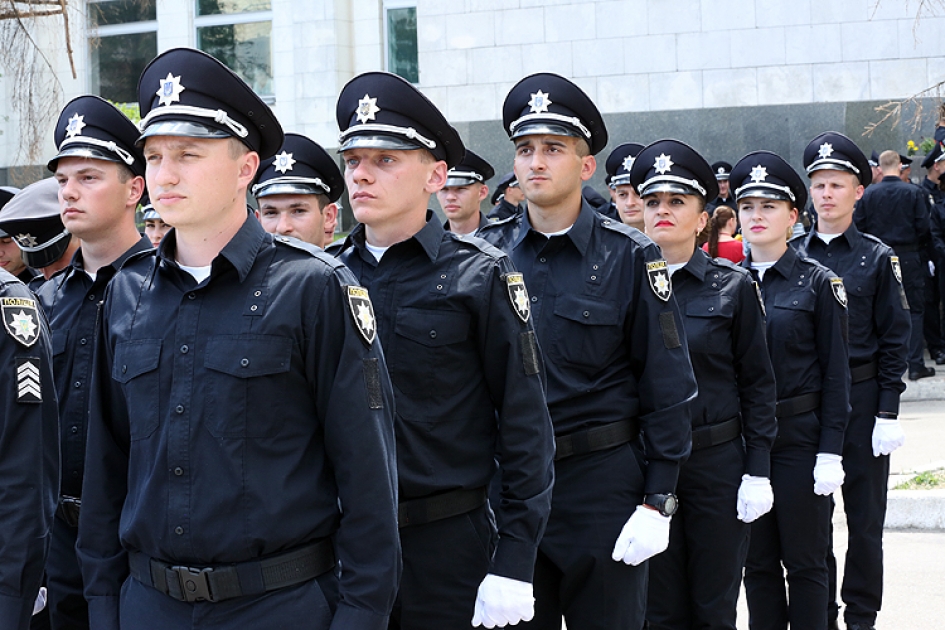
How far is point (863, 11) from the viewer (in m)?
14.4

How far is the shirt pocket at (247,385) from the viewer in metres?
2.85

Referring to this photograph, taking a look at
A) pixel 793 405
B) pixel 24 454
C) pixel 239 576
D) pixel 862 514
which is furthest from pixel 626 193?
pixel 239 576

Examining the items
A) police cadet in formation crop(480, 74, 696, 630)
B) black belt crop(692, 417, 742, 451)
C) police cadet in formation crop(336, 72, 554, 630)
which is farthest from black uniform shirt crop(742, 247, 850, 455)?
police cadet in formation crop(336, 72, 554, 630)

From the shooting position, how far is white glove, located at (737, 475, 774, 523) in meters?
5.32

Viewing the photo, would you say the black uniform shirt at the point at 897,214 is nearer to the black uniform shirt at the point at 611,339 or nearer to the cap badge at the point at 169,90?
the black uniform shirt at the point at 611,339

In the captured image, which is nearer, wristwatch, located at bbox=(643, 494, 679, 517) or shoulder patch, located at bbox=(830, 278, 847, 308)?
wristwatch, located at bbox=(643, 494, 679, 517)

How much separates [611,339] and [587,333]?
0.09 meters

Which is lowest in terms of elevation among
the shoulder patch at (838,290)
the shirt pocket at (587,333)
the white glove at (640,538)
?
the white glove at (640,538)

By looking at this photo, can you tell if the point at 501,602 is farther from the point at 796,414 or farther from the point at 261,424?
the point at 796,414

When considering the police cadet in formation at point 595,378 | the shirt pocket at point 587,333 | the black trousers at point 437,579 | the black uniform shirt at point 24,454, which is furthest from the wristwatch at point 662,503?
the black uniform shirt at point 24,454

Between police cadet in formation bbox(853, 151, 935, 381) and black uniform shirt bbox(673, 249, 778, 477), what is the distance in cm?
706

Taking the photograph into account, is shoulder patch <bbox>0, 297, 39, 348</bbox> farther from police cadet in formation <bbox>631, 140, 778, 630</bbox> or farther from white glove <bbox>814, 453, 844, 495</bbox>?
white glove <bbox>814, 453, 844, 495</bbox>

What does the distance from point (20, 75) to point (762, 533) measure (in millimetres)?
6751

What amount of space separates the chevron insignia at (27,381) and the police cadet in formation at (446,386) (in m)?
1.04
